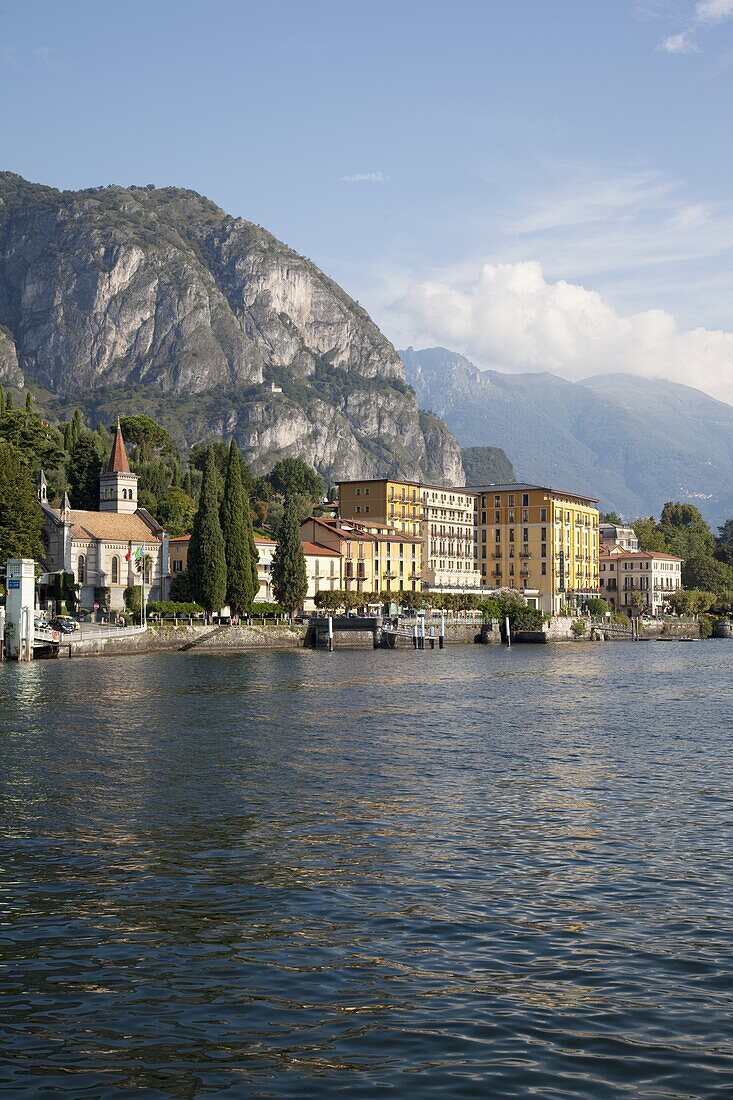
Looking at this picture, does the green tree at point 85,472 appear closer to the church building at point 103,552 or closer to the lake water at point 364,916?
the church building at point 103,552

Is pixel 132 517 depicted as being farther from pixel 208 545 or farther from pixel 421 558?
pixel 421 558

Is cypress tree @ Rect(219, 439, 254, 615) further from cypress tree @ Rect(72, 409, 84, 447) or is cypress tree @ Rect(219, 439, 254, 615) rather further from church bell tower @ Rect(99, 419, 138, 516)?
cypress tree @ Rect(72, 409, 84, 447)

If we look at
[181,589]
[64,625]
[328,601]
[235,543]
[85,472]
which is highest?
[85,472]

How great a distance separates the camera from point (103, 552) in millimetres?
125750

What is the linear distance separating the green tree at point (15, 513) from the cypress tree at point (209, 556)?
626 inches

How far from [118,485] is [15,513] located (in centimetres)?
3781

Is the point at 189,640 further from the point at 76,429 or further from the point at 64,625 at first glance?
the point at 76,429

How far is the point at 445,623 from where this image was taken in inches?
5782

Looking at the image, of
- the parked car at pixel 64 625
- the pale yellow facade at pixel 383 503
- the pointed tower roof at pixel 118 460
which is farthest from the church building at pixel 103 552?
the pale yellow facade at pixel 383 503

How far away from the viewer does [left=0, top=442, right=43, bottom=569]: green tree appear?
4082 inches

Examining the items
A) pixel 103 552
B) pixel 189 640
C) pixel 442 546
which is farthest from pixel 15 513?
pixel 442 546

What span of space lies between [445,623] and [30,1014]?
13277cm

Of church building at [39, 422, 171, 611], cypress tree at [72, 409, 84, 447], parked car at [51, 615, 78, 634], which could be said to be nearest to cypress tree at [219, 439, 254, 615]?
church building at [39, 422, 171, 611]

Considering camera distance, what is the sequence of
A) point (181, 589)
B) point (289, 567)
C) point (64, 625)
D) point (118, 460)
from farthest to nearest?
point (118, 460) < point (289, 567) < point (181, 589) < point (64, 625)
